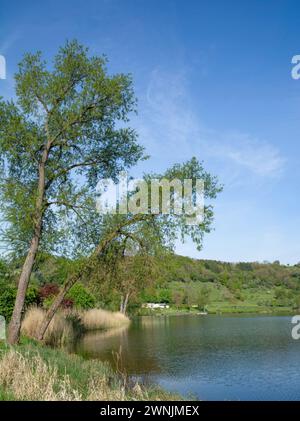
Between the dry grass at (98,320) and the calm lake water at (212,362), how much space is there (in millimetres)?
3987

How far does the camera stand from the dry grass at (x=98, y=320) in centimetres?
3188

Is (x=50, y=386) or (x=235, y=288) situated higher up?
(x=235, y=288)

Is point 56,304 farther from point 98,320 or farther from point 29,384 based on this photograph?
point 98,320

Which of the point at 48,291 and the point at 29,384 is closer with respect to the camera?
the point at 29,384

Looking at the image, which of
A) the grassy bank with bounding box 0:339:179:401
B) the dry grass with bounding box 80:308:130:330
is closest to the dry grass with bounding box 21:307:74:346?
the dry grass with bounding box 80:308:130:330

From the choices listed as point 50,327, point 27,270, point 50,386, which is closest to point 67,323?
point 50,327

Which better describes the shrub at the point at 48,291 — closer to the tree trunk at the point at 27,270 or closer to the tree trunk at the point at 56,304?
the tree trunk at the point at 56,304

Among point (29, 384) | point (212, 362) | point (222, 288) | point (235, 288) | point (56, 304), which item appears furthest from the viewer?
point (222, 288)

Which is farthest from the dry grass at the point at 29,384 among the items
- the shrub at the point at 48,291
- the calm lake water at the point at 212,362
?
the shrub at the point at 48,291

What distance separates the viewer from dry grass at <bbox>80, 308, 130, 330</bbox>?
31.9 m

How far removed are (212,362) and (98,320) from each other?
1696cm

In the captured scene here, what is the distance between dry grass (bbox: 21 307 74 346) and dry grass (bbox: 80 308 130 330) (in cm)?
469

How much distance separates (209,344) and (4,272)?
11.3 meters

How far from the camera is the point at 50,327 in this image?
23500mm
